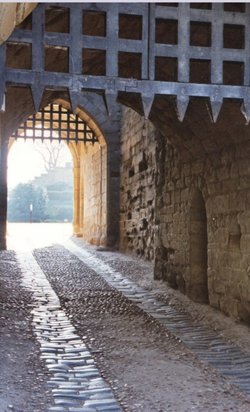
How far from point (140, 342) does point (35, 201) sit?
80.1ft

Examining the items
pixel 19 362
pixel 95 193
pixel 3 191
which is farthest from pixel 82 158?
pixel 19 362

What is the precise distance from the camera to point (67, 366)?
3.39 metres

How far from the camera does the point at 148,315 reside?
5113 millimetres

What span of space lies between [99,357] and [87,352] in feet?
0.44

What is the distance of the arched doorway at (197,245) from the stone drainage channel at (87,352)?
0.50 meters

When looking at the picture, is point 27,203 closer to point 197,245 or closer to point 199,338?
point 197,245

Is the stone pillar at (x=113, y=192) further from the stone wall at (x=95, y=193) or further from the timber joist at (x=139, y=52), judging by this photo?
the timber joist at (x=139, y=52)

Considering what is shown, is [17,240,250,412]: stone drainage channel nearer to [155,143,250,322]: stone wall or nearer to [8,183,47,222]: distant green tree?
[155,143,250,322]: stone wall

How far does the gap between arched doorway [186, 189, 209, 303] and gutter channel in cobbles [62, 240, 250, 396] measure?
482 mm

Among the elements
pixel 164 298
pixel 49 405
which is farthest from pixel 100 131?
pixel 49 405

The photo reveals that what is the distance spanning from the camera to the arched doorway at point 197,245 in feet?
19.7

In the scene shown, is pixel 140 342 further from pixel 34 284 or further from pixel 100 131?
pixel 100 131

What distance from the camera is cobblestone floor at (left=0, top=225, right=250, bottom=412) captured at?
9.22ft

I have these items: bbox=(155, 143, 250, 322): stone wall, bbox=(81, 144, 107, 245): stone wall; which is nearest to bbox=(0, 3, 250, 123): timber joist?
bbox=(155, 143, 250, 322): stone wall
